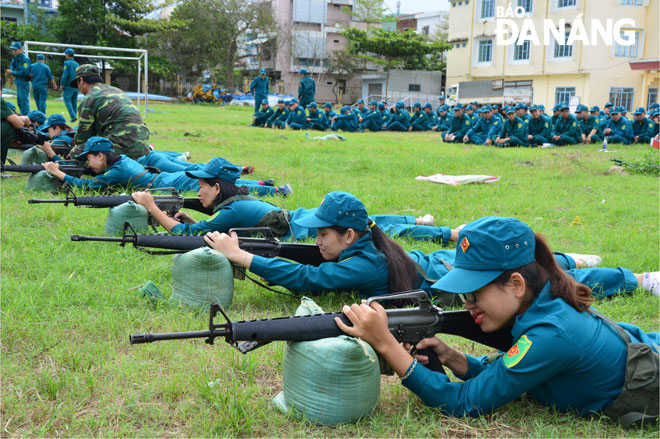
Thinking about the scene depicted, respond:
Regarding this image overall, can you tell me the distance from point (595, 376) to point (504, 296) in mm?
498

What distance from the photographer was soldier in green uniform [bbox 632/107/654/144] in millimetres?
18641

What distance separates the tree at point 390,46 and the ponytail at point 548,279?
1650 inches

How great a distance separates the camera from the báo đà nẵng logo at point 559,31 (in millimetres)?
33094

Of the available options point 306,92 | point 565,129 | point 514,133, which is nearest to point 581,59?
point 306,92

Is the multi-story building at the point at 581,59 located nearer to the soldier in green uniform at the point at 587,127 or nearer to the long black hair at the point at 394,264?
the soldier in green uniform at the point at 587,127

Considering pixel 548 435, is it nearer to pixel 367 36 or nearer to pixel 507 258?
pixel 507 258

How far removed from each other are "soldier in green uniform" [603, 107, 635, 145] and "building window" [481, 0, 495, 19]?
22.6 meters

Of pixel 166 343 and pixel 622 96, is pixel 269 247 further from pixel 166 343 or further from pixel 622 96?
pixel 622 96

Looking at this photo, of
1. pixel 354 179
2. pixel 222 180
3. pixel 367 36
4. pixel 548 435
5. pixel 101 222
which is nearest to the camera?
pixel 548 435

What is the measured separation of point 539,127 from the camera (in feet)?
59.3

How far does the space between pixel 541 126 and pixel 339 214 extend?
1587 cm

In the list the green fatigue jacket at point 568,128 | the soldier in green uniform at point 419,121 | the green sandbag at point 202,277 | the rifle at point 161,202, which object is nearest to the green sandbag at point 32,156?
the rifle at point 161,202

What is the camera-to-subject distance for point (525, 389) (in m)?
2.49

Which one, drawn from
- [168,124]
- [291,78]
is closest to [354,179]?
[168,124]
